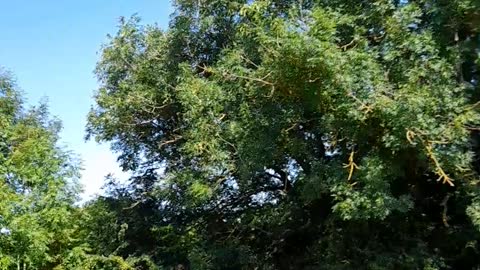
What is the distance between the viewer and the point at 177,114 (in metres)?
7.07

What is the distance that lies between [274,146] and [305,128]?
53 centimetres

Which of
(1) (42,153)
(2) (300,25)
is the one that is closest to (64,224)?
(1) (42,153)

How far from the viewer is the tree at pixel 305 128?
471 cm

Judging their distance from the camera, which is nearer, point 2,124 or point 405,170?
point 405,170

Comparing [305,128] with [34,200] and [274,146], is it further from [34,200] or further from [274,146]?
[34,200]

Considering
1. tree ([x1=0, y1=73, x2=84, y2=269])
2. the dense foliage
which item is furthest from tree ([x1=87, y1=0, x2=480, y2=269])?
tree ([x1=0, y1=73, x2=84, y2=269])

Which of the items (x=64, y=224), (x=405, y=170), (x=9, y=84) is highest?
(x=9, y=84)

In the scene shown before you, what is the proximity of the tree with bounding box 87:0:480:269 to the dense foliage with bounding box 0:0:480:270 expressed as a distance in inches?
0.8

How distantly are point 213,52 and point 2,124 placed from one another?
3.17 meters

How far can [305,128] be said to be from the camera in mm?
5879

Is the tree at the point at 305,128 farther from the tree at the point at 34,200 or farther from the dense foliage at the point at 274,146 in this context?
the tree at the point at 34,200

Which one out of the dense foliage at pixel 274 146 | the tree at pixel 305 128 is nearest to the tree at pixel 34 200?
the dense foliage at pixel 274 146

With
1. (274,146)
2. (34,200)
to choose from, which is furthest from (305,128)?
(34,200)

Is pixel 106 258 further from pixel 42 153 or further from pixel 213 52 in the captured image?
pixel 213 52
